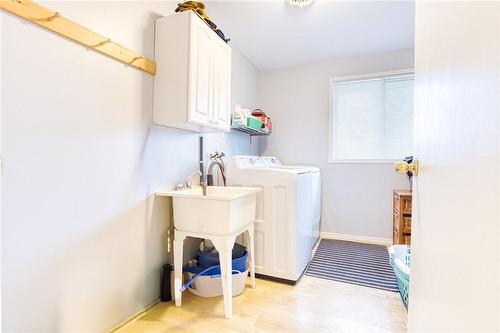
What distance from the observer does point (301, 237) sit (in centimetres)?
223

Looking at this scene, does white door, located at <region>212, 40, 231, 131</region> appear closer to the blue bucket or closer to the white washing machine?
the white washing machine

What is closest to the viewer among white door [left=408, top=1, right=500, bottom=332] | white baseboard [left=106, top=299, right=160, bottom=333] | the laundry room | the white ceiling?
white door [left=408, top=1, right=500, bottom=332]

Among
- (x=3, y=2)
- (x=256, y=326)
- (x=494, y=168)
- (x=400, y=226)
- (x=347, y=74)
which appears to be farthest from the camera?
(x=347, y=74)

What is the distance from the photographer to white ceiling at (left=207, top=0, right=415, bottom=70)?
2182 mm

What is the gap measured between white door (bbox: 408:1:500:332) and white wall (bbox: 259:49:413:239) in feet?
8.08

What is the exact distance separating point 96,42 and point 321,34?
84.2 inches

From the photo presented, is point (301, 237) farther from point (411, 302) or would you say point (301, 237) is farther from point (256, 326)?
point (411, 302)

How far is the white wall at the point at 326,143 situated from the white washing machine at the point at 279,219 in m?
Answer: 1.19

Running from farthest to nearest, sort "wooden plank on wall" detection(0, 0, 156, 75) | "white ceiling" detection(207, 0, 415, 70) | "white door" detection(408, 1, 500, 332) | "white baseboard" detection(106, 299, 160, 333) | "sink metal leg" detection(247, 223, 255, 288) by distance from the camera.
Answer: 1. "white ceiling" detection(207, 0, 415, 70)
2. "sink metal leg" detection(247, 223, 255, 288)
3. "white baseboard" detection(106, 299, 160, 333)
4. "wooden plank on wall" detection(0, 0, 156, 75)
5. "white door" detection(408, 1, 500, 332)

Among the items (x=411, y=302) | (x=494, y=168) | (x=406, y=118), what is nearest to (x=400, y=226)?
(x=406, y=118)

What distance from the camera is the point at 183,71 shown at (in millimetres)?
1676

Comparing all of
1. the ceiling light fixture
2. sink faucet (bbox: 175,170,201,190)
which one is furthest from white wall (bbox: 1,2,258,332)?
the ceiling light fixture

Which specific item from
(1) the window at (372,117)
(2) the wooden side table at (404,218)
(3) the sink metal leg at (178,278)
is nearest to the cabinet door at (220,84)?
(3) the sink metal leg at (178,278)

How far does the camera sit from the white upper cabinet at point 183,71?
1.67m
